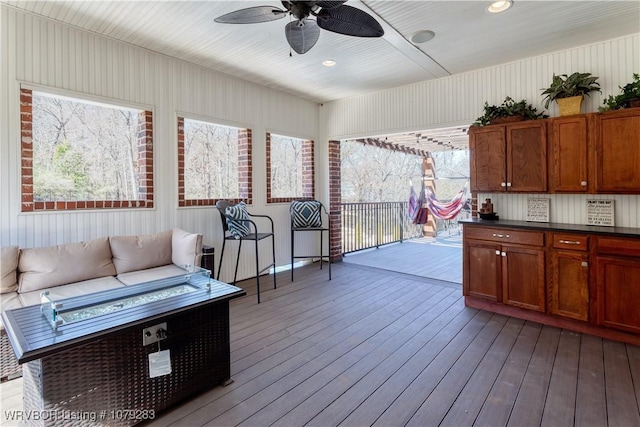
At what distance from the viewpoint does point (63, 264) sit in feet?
8.31

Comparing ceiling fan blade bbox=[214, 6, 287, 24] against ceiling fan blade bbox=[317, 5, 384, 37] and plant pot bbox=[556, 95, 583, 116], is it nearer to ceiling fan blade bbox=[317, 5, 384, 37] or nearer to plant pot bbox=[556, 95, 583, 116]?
ceiling fan blade bbox=[317, 5, 384, 37]

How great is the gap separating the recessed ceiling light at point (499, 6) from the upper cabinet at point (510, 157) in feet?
3.60

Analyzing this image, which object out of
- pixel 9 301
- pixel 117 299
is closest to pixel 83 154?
pixel 9 301

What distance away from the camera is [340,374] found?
2102mm

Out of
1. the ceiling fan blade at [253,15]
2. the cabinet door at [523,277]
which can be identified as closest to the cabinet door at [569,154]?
the cabinet door at [523,277]

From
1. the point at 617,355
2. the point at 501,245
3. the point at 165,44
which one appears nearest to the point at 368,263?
the point at 501,245

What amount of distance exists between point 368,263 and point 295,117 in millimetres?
2636

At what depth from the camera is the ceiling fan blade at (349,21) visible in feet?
6.30

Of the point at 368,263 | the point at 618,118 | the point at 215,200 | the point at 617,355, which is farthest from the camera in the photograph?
the point at 368,263

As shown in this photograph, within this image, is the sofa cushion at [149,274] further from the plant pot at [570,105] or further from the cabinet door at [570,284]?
the plant pot at [570,105]

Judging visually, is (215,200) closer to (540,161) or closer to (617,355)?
(540,161)

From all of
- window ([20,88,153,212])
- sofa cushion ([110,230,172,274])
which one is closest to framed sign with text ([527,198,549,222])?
sofa cushion ([110,230,172,274])

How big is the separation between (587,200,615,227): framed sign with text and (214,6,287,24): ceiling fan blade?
3.25m

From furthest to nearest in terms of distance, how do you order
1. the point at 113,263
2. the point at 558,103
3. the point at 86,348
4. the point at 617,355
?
the point at 558,103
the point at 113,263
the point at 617,355
the point at 86,348
